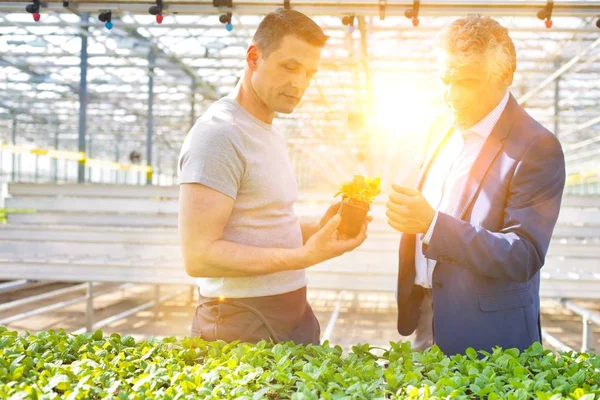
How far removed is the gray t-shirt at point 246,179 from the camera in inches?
56.9

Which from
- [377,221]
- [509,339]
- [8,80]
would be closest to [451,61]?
[509,339]

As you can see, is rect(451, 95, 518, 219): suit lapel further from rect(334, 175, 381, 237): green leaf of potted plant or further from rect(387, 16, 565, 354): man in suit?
rect(334, 175, 381, 237): green leaf of potted plant

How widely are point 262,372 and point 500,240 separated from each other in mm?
700

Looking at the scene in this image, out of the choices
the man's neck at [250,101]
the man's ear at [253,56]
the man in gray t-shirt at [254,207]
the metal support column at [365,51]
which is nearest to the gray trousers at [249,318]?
the man in gray t-shirt at [254,207]

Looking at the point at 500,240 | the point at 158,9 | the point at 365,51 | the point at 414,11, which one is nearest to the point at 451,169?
the point at 500,240

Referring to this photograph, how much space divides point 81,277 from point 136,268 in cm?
41

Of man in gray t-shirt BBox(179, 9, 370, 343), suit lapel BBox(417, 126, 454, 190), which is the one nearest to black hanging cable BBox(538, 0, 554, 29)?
suit lapel BBox(417, 126, 454, 190)

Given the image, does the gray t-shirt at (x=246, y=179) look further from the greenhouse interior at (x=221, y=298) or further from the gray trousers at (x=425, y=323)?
the gray trousers at (x=425, y=323)

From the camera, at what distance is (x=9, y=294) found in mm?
6738

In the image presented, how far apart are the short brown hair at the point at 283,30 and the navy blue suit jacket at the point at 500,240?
1.90ft

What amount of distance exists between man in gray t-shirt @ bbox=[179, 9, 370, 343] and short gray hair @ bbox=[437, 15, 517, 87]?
37 centimetres

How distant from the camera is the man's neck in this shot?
1.64 meters

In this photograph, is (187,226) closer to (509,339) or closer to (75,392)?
(75,392)

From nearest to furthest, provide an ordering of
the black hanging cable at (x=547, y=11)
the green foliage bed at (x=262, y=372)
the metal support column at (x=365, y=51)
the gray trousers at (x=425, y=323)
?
the green foliage bed at (x=262, y=372), the gray trousers at (x=425, y=323), the black hanging cable at (x=547, y=11), the metal support column at (x=365, y=51)
